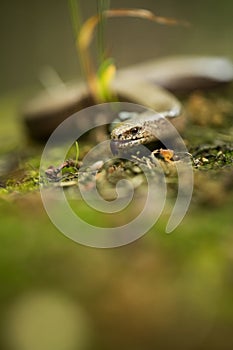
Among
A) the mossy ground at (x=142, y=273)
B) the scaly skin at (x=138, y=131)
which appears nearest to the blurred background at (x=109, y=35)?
the scaly skin at (x=138, y=131)

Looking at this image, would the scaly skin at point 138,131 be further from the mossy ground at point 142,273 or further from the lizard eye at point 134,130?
the mossy ground at point 142,273

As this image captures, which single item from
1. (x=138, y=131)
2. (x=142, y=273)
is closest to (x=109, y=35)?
(x=138, y=131)

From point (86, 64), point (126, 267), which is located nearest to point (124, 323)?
point (126, 267)

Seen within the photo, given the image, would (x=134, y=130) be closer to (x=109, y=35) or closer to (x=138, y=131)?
(x=138, y=131)

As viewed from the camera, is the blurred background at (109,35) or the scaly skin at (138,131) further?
the blurred background at (109,35)

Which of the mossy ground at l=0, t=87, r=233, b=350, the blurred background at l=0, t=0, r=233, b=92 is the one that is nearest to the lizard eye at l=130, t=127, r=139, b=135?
the mossy ground at l=0, t=87, r=233, b=350

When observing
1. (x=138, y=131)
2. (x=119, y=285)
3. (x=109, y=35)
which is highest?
(x=109, y=35)

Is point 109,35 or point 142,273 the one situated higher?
point 109,35

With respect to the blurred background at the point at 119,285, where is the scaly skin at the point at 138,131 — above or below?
above

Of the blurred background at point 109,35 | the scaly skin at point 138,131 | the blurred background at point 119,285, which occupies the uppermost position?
the blurred background at point 109,35

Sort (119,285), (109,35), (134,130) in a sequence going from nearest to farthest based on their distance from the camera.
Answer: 1. (119,285)
2. (134,130)
3. (109,35)

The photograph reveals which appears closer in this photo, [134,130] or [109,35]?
[134,130]
